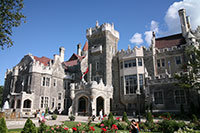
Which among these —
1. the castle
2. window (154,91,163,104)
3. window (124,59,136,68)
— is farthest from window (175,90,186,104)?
window (124,59,136,68)

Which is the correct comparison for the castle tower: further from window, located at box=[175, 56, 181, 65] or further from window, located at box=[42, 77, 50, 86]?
window, located at box=[175, 56, 181, 65]

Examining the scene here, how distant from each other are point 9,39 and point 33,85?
658 inches

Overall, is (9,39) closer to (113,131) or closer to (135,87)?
(113,131)

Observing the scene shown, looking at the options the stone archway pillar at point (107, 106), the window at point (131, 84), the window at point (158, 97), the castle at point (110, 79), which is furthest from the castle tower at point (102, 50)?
the window at point (158, 97)

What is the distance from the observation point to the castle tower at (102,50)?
31.1m

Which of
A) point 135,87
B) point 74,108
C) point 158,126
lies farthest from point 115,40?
point 158,126

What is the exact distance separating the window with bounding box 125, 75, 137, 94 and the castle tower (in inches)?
132

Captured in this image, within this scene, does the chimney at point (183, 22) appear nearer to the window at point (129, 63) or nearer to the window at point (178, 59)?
the window at point (178, 59)

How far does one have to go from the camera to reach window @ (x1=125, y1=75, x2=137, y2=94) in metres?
28.4

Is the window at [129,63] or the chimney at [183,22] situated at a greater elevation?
the chimney at [183,22]

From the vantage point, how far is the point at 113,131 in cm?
1007

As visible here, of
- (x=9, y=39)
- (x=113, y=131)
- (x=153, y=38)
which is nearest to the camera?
(x=113, y=131)

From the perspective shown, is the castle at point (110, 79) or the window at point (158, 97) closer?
the window at point (158, 97)

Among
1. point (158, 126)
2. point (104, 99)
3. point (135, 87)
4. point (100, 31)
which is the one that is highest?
point (100, 31)
